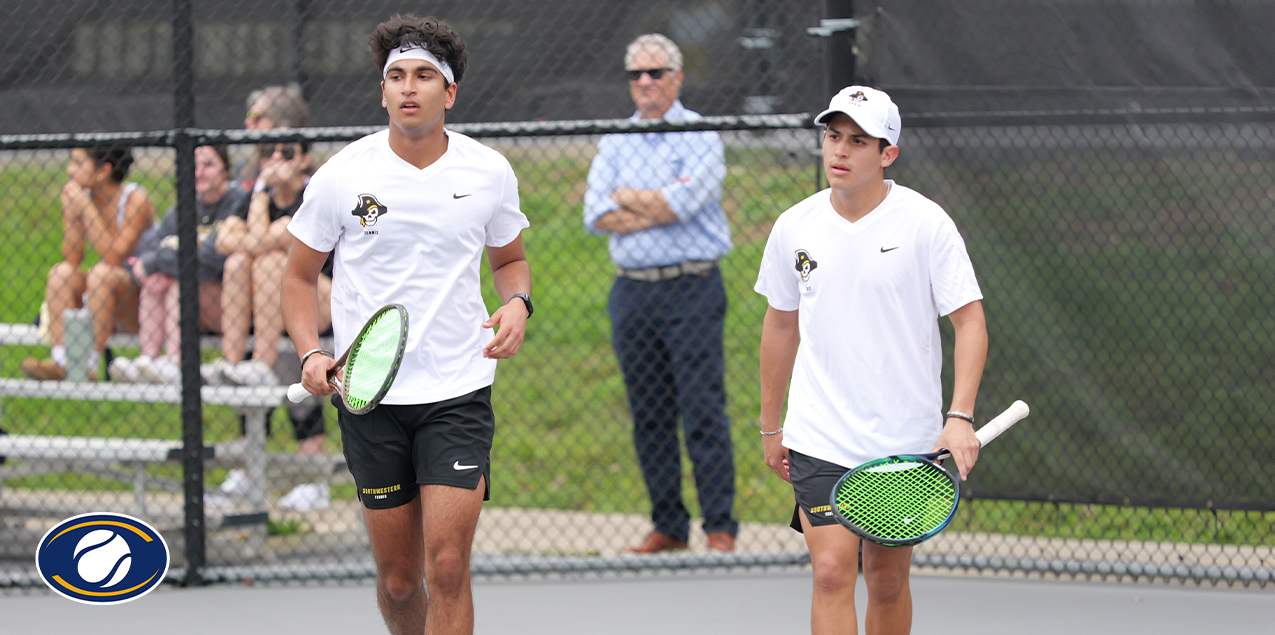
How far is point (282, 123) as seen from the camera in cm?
502

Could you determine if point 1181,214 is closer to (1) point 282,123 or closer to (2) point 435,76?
(2) point 435,76

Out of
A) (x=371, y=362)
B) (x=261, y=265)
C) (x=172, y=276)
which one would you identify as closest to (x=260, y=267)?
(x=261, y=265)

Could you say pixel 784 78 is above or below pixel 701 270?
above

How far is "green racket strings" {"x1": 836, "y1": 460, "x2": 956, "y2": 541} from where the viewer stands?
305cm

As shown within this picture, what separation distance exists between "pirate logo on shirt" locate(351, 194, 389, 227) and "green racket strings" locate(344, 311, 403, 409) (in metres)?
0.32

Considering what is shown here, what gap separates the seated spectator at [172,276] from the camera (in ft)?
17.5

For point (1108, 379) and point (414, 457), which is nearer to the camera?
point (414, 457)

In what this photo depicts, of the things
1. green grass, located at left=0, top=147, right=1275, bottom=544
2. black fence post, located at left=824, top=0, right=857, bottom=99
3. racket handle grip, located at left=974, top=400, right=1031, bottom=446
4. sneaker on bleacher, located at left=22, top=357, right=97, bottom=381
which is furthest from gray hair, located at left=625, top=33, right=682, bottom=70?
sneaker on bleacher, located at left=22, top=357, right=97, bottom=381

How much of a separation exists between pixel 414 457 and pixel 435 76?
40.3 inches

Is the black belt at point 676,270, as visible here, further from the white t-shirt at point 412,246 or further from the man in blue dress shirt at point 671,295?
the white t-shirt at point 412,246

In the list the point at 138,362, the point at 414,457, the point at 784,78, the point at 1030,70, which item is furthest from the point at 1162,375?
the point at 138,362

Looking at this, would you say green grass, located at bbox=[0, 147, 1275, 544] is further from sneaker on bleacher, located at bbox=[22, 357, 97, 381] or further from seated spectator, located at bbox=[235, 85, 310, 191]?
sneaker on bleacher, located at bbox=[22, 357, 97, 381]

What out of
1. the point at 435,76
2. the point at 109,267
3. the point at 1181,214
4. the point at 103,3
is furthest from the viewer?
the point at 109,267

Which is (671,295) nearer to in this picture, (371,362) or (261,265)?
(261,265)
